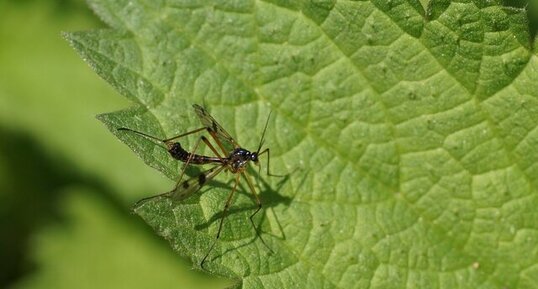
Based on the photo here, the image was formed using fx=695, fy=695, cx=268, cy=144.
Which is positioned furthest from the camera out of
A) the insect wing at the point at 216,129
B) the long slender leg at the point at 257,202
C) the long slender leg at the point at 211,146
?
the long slender leg at the point at 211,146

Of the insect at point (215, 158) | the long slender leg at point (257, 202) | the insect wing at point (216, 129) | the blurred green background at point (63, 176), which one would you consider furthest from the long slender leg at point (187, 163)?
the blurred green background at point (63, 176)

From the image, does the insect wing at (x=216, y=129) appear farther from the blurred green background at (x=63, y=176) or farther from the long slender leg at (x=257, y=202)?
the blurred green background at (x=63, y=176)

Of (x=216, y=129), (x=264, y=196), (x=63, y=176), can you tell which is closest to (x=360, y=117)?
(x=264, y=196)

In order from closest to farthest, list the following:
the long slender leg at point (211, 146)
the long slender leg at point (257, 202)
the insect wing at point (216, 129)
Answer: the long slender leg at point (257, 202)
the insect wing at point (216, 129)
the long slender leg at point (211, 146)

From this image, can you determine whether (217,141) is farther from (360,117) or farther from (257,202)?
(360,117)

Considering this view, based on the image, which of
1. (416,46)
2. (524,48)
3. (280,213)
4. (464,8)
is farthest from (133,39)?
(524,48)
